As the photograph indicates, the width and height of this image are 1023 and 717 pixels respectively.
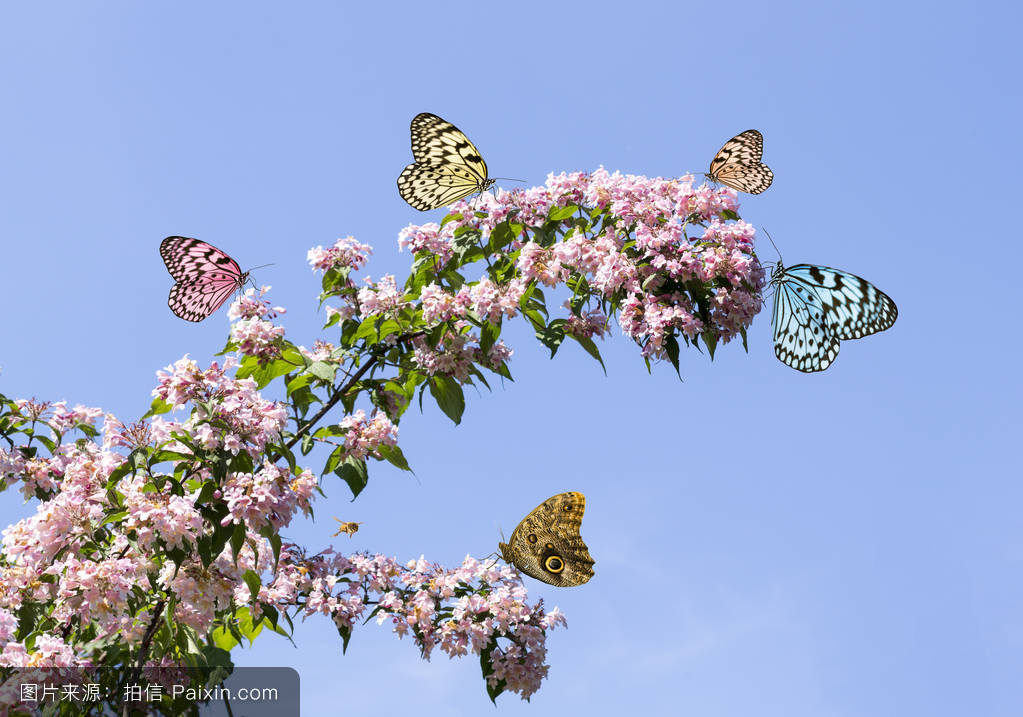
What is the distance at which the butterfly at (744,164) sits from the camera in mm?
6816

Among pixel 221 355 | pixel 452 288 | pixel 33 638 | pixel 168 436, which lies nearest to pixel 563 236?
pixel 452 288

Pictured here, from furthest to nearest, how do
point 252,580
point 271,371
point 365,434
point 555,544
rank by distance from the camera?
point 555,544, point 271,371, point 365,434, point 252,580

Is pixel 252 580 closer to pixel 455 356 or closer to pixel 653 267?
pixel 455 356

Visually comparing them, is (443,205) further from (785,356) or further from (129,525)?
(129,525)

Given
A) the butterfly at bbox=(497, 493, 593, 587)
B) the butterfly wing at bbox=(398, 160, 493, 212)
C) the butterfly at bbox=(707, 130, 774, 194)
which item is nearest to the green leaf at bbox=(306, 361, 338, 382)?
the butterfly wing at bbox=(398, 160, 493, 212)

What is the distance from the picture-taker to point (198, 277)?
287 inches

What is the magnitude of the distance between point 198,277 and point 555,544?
3688 mm

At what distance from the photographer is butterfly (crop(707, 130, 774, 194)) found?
6816mm

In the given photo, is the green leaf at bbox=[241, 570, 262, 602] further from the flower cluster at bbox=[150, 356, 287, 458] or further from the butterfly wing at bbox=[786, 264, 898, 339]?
the butterfly wing at bbox=[786, 264, 898, 339]

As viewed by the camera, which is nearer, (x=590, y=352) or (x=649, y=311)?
(x=649, y=311)

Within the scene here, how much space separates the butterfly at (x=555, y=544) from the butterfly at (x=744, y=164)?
296cm

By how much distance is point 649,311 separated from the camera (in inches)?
220

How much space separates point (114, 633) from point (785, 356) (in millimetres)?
5034

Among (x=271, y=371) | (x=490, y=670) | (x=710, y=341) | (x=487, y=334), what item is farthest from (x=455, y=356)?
(x=490, y=670)
